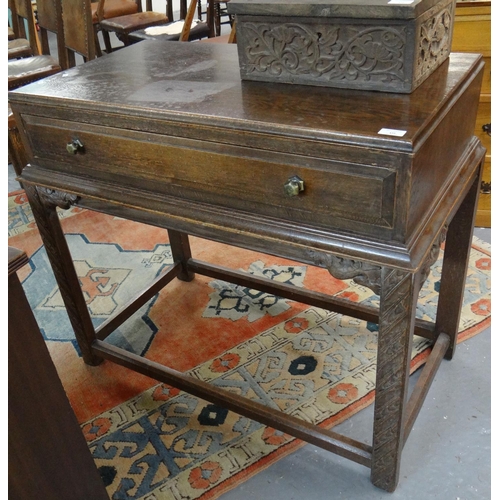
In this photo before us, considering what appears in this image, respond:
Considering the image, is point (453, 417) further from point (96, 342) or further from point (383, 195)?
point (96, 342)

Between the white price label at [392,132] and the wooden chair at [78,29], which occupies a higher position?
the wooden chair at [78,29]

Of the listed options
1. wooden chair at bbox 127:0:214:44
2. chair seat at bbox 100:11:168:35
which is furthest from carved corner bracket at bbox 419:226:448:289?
chair seat at bbox 100:11:168:35

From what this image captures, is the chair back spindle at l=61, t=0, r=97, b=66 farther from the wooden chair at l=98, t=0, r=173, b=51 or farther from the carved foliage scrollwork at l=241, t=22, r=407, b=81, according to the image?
the carved foliage scrollwork at l=241, t=22, r=407, b=81

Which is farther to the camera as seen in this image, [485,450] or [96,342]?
[96,342]

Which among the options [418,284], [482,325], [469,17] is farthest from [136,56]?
[482,325]

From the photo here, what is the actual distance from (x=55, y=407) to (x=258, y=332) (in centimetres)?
95

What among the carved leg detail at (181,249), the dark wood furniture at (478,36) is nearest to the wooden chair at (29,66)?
the carved leg detail at (181,249)

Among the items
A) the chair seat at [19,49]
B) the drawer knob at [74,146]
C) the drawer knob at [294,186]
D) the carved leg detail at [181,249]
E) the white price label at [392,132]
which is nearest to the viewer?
the white price label at [392,132]

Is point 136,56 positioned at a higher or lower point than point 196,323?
higher

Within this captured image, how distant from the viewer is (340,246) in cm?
103

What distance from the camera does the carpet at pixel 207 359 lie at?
4.89 feet

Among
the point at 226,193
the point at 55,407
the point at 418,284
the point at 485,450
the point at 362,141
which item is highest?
the point at 362,141

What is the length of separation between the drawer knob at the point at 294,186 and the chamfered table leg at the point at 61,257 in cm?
69

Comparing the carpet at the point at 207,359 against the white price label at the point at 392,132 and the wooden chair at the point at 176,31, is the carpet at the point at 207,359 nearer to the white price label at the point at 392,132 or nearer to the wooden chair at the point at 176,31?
the white price label at the point at 392,132
